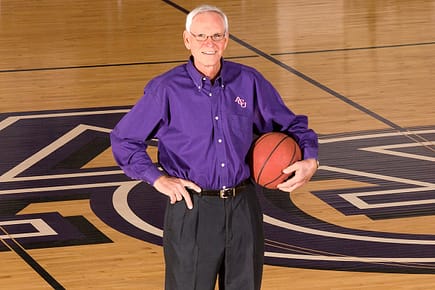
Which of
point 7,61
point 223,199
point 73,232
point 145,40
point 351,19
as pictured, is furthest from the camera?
point 351,19

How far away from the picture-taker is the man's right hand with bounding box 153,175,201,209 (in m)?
5.08

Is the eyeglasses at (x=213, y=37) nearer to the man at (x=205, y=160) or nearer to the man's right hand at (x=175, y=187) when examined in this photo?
the man at (x=205, y=160)

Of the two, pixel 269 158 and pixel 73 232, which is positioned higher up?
pixel 269 158

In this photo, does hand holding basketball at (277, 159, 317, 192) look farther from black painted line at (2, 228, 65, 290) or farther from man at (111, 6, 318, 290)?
black painted line at (2, 228, 65, 290)

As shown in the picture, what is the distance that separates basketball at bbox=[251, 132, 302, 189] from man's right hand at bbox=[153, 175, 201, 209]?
1.11 feet

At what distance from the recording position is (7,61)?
13.1 metres

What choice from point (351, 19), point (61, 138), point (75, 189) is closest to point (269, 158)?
point (75, 189)

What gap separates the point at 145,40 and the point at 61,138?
382cm

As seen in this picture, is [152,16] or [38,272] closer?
[38,272]

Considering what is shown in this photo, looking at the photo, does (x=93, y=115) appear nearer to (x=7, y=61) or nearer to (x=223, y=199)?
(x=7, y=61)

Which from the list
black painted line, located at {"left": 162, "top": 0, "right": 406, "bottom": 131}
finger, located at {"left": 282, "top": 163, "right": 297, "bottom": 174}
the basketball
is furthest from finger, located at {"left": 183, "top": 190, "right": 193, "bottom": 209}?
black painted line, located at {"left": 162, "top": 0, "right": 406, "bottom": 131}

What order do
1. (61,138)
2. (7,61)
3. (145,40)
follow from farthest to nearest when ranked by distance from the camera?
1. (145,40)
2. (7,61)
3. (61,138)

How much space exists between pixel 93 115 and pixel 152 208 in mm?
2490

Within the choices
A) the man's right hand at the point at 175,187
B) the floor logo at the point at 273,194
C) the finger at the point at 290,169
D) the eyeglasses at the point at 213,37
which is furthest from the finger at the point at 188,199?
the floor logo at the point at 273,194
